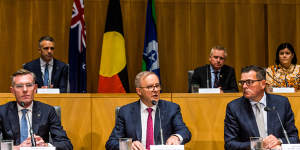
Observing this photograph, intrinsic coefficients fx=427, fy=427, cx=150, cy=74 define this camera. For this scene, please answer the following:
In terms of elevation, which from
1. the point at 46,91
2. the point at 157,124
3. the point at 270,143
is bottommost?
the point at 270,143

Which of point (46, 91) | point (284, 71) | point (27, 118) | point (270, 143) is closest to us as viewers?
point (270, 143)

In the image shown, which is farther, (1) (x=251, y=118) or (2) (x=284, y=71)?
(2) (x=284, y=71)

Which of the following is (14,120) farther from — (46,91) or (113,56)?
(113,56)

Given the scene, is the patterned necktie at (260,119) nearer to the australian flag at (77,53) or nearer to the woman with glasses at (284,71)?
the woman with glasses at (284,71)

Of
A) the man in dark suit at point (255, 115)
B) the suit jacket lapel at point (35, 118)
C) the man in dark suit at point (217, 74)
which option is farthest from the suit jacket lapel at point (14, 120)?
the man in dark suit at point (217, 74)

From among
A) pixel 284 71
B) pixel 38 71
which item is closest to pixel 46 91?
pixel 38 71

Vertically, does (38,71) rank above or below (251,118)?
above

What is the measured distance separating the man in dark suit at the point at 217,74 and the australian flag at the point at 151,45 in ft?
3.21

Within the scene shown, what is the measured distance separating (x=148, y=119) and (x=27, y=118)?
3.43 feet

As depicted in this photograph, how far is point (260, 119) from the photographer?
3787 mm

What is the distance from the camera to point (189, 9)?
7285 millimetres

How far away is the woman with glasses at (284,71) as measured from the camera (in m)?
5.28

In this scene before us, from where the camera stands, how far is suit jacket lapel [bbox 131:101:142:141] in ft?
12.2

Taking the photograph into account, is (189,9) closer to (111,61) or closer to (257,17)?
(257,17)
